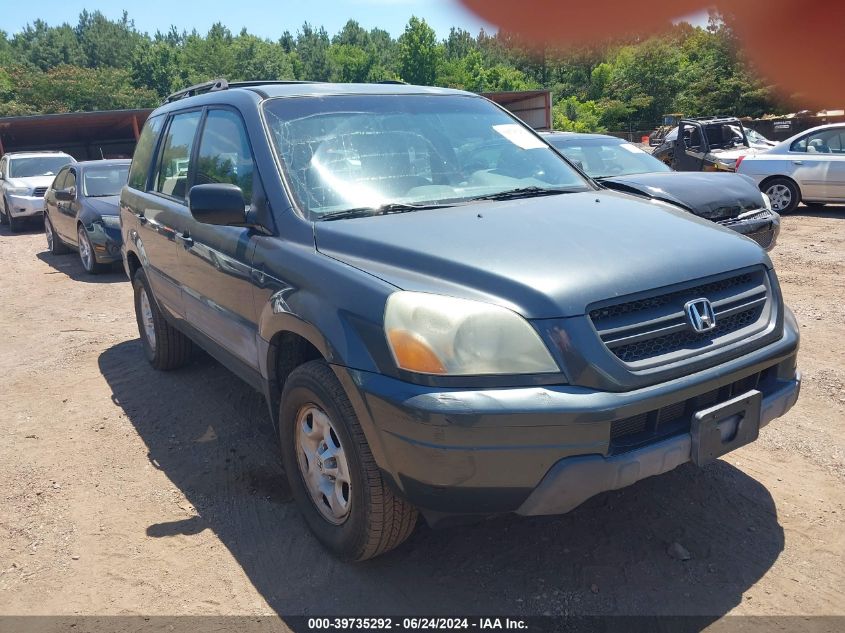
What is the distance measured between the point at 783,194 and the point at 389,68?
92131 mm

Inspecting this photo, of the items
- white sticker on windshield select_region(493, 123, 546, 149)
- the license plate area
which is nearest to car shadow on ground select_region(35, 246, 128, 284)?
white sticker on windshield select_region(493, 123, 546, 149)

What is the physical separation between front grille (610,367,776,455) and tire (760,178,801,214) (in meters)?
10.9

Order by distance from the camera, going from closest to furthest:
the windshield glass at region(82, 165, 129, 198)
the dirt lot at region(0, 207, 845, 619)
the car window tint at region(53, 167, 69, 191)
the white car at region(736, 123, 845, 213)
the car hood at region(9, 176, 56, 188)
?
1. the dirt lot at region(0, 207, 845, 619)
2. the windshield glass at region(82, 165, 129, 198)
3. the car window tint at region(53, 167, 69, 191)
4. the white car at region(736, 123, 845, 213)
5. the car hood at region(9, 176, 56, 188)

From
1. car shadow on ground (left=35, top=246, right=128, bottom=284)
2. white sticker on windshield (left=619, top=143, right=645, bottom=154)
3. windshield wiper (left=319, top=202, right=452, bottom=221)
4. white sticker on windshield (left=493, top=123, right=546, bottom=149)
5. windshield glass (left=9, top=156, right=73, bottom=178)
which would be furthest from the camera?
windshield glass (left=9, top=156, right=73, bottom=178)

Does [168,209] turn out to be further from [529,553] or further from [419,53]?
[419,53]

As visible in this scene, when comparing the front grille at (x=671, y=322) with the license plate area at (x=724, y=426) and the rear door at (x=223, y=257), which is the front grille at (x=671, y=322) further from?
the rear door at (x=223, y=257)

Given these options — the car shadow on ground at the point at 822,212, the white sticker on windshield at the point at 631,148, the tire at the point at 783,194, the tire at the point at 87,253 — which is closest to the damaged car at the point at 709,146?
the tire at the point at 783,194

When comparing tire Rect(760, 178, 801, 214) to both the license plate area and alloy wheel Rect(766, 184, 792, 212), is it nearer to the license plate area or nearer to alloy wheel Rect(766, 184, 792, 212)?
alloy wheel Rect(766, 184, 792, 212)

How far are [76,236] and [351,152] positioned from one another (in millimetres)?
8535

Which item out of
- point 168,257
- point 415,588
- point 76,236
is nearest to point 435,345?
point 415,588

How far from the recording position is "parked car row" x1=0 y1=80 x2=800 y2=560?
7.68 feet

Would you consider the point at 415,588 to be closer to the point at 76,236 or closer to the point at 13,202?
the point at 76,236

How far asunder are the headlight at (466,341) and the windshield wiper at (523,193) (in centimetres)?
115

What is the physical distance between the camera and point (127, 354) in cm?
615
